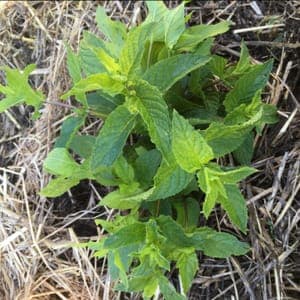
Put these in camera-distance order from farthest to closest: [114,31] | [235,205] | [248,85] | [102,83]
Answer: [114,31]
[248,85]
[235,205]
[102,83]

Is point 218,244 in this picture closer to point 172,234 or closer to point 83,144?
point 172,234

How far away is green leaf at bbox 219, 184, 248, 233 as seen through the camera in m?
1.17

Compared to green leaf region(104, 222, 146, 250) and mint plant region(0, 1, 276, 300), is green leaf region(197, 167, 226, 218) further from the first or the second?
green leaf region(104, 222, 146, 250)

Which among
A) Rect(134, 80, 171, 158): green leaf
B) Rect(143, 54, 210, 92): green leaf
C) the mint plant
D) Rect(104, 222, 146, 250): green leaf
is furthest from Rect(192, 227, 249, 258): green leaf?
Rect(143, 54, 210, 92): green leaf

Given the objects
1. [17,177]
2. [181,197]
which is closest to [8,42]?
[17,177]

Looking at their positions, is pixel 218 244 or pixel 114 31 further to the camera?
pixel 114 31

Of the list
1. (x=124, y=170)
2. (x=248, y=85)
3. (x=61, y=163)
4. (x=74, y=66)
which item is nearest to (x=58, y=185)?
(x=61, y=163)

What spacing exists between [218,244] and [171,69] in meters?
0.38

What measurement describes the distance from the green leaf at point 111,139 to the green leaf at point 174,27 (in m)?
0.21

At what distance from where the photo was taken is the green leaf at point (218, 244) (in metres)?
1.22

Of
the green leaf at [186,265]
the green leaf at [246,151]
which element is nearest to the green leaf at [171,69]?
the green leaf at [246,151]

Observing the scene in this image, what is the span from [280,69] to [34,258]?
0.78 meters

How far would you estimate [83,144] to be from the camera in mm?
1405

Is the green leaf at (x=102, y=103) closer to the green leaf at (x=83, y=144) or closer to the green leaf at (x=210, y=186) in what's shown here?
the green leaf at (x=83, y=144)
